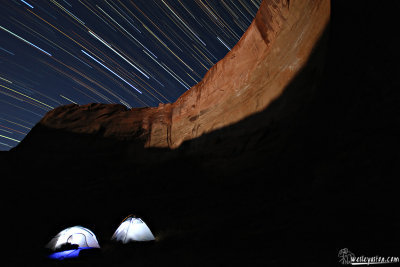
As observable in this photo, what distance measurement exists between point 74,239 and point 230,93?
12.3m

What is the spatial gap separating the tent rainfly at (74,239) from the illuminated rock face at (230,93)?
32.6 feet

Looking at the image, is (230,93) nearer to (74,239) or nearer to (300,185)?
(300,185)

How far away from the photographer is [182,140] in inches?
668

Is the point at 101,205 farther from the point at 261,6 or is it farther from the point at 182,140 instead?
the point at 261,6

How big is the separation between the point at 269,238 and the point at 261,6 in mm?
12201

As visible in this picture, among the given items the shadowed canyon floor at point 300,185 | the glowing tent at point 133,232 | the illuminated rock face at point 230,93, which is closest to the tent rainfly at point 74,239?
the shadowed canyon floor at point 300,185

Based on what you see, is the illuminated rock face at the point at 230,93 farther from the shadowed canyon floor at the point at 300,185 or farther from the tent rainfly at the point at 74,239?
the tent rainfly at the point at 74,239

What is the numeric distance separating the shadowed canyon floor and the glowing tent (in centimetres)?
37

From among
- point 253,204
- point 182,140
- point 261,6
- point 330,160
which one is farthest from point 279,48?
point 182,140

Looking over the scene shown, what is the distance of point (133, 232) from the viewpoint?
8094mm

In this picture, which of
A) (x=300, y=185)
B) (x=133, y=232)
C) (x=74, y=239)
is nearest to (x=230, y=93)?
(x=300, y=185)

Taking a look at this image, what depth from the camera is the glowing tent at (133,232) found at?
797 cm

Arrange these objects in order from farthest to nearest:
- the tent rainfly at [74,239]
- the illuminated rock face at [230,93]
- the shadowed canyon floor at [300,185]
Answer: the illuminated rock face at [230,93]
the tent rainfly at [74,239]
the shadowed canyon floor at [300,185]

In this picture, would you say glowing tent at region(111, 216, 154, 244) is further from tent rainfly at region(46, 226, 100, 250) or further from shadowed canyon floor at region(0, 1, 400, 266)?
tent rainfly at region(46, 226, 100, 250)
